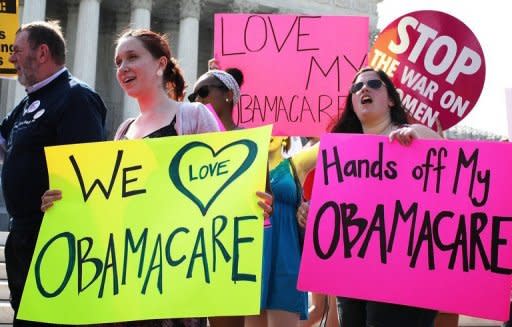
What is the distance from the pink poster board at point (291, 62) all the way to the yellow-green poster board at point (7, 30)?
2.22 metres

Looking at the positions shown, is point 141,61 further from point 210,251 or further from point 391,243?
point 391,243

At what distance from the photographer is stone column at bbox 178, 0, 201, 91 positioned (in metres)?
30.8

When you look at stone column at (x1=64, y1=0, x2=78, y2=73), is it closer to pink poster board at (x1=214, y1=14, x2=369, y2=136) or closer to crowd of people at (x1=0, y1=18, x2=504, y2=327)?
pink poster board at (x1=214, y1=14, x2=369, y2=136)

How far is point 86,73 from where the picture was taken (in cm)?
2775

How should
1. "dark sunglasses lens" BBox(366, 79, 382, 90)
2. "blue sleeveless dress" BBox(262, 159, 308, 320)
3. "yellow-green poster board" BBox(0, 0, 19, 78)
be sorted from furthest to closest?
"yellow-green poster board" BBox(0, 0, 19, 78)
"blue sleeveless dress" BBox(262, 159, 308, 320)
"dark sunglasses lens" BBox(366, 79, 382, 90)

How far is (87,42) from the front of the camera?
28.5m

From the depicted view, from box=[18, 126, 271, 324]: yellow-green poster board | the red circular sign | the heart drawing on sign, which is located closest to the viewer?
box=[18, 126, 271, 324]: yellow-green poster board

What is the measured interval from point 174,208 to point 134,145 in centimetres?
39

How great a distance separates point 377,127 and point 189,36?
2835 cm

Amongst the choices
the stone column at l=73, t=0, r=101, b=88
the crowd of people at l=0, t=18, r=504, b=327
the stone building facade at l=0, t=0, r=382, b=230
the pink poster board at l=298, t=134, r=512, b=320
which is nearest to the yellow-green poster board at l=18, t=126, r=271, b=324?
the crowd of people at l=0, t=18, r=504, b=327

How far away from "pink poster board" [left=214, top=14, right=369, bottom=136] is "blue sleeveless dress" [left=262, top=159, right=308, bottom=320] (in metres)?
1.52

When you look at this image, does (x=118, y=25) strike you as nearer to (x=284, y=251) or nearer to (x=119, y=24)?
(x=119, y=24)

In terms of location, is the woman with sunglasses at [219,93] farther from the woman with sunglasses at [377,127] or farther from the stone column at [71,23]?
the stone column at [71,23]

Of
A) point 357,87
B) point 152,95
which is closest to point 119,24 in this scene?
point 357,87
